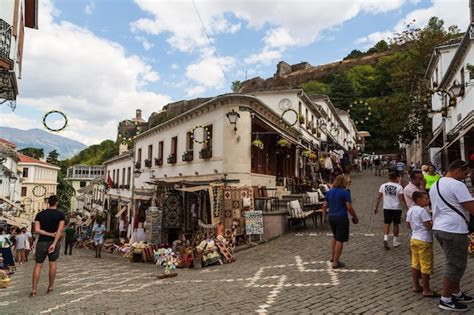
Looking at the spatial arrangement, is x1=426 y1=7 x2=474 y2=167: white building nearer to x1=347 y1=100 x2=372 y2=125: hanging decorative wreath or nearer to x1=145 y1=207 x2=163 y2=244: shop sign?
x1=347 y1=100 x2=372 y2=125: hanging decorative wreath

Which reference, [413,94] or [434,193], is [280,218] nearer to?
[434,193]

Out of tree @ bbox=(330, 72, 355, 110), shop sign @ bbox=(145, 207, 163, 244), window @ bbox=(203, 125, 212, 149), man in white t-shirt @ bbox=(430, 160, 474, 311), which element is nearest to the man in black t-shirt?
man in white t-shirt @ bbox=(430, 160, 474, 311)

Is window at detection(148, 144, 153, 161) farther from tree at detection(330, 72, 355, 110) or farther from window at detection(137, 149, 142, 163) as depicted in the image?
tree at detection(330, 72, 355, 110)

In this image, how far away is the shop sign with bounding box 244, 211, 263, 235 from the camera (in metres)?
12.6

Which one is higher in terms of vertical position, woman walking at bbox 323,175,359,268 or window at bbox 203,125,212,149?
window at bbox 203,125,212,149

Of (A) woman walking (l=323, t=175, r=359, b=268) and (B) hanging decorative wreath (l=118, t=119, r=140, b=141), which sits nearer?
(A) woman walking (l=323, t=175, r=359, b=268)

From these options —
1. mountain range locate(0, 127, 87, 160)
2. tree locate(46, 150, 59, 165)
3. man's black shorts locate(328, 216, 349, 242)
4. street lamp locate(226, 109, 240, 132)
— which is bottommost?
man's black shorts locate(328, 216, 349, 242)

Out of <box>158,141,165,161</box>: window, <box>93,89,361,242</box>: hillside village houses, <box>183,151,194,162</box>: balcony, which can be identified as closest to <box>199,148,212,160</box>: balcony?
<box>93,89,361,242</box>: hillside village houses

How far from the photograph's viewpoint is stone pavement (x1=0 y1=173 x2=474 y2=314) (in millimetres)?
5219

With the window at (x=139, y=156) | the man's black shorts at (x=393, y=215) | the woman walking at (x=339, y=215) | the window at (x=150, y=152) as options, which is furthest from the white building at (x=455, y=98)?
the window at (x=139, y=156)

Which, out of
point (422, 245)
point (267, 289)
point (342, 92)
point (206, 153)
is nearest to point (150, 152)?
point (206, 153)

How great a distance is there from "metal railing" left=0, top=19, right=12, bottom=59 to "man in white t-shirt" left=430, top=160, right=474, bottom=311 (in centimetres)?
981

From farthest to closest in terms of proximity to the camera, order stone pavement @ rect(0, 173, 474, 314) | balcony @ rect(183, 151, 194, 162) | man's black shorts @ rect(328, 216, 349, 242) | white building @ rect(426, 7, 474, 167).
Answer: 1. balcony @ rect(183, 151, 194, 162)
2. white building @ rect(426, 7, 474, 167)
3. man's black shorts @ rect(328, 216, 349, 242)
4. stone pavement @ rect(0, 173, 474, 314)

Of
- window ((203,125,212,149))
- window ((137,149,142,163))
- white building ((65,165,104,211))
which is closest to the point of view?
window ((203,125,212,149))
